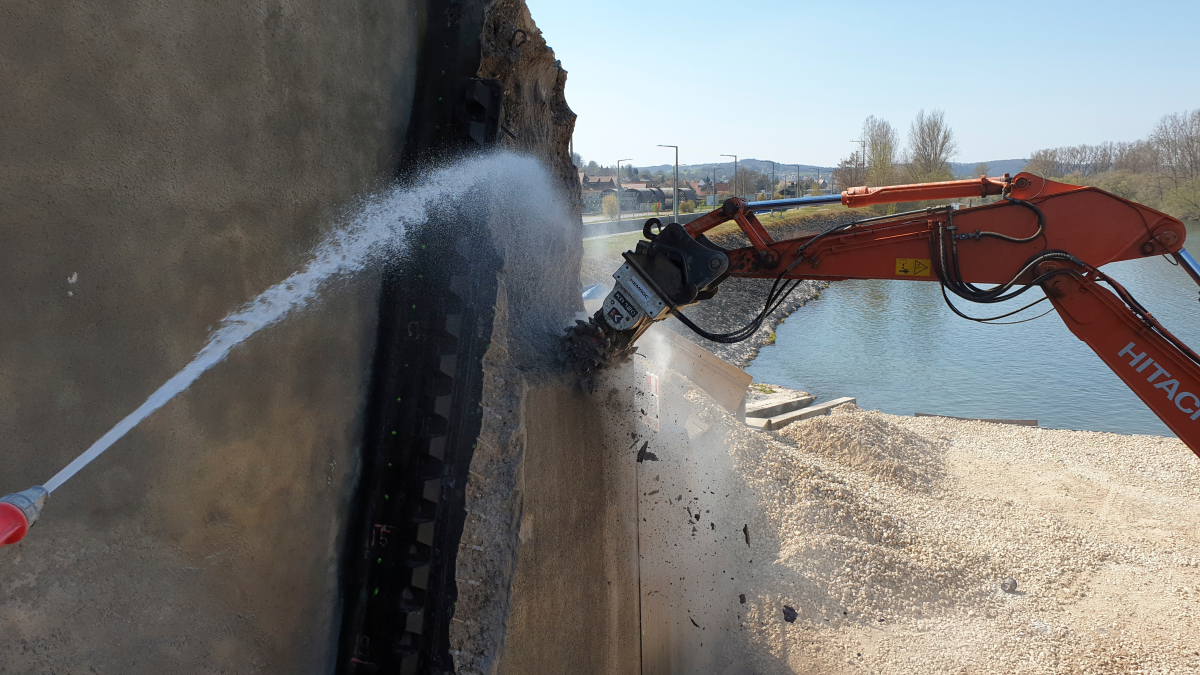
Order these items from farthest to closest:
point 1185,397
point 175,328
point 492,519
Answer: point 1185,397
point 492,519
point 175,328

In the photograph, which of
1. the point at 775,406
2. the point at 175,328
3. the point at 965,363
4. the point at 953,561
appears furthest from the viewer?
the point at 965,363

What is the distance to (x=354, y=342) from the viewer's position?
145 inches

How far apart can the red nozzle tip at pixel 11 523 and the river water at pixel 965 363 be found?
16645 millimetres

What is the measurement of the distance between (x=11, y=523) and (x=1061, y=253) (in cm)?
524

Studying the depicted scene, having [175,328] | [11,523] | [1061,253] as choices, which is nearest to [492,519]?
[175,328]

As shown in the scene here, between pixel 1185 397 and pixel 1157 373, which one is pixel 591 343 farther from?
pixel 1185 397

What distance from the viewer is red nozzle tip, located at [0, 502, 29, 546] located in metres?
1.85

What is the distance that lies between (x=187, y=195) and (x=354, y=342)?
112cm

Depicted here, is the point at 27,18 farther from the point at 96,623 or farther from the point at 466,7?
the point at 466,7

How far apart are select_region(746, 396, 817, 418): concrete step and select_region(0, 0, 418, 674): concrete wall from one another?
336 inches

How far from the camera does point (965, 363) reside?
2161cm

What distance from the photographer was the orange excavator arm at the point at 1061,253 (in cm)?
456


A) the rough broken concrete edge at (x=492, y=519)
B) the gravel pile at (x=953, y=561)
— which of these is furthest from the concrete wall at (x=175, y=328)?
the gravel pile at (x=953, y=561)

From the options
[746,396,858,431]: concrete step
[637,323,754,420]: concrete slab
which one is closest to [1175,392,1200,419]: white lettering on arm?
[637,323,754,420]: concrete slab
